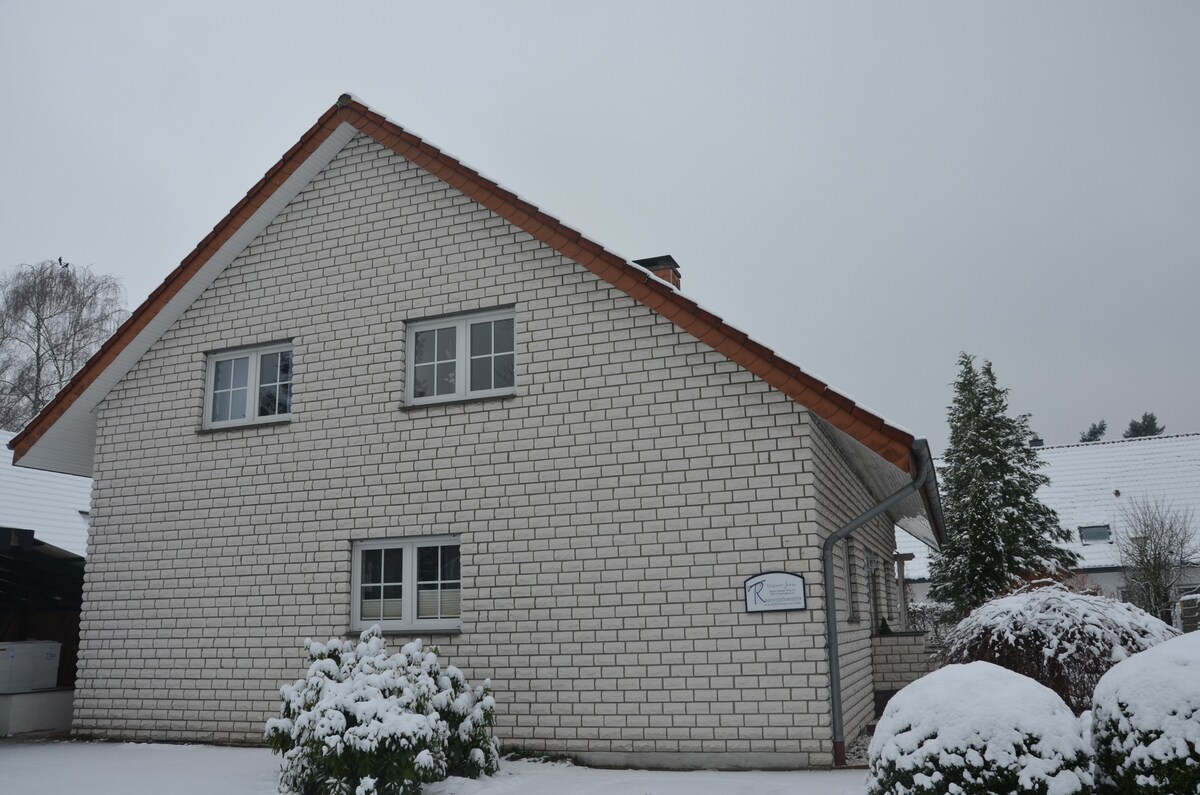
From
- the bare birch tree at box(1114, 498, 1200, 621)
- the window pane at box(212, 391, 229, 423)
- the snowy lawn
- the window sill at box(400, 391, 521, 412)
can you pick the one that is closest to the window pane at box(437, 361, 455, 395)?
the window sill at box(400, 391, 521, 412)

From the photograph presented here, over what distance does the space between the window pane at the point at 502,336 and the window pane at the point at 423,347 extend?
2.85 ft

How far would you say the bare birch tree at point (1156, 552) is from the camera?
29500 millimetres

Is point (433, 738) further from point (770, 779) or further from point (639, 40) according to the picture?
point (639, 40)

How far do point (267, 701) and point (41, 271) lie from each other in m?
28.6

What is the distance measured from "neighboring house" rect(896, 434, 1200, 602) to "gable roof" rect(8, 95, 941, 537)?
2383 centimetres

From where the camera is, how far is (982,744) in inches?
216

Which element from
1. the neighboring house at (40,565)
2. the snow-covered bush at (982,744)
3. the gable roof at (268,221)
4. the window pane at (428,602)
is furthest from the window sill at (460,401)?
the snow-covered bush at (982,744)

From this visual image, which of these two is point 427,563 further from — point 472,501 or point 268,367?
point 268,367

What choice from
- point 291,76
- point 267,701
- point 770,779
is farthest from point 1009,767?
point 291,76

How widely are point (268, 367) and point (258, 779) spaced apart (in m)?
5.34

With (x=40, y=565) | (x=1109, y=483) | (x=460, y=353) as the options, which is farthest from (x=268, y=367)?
(x=1109, y=483)

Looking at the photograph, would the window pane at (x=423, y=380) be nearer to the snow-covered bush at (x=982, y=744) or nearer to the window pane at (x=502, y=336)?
the window pane at (x=502, y=336)

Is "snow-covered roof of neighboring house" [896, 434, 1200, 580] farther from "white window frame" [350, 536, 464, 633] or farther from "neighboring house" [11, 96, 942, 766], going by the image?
"white window frame" [350, 536, 464, 633]

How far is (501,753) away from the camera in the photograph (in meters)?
10.3
